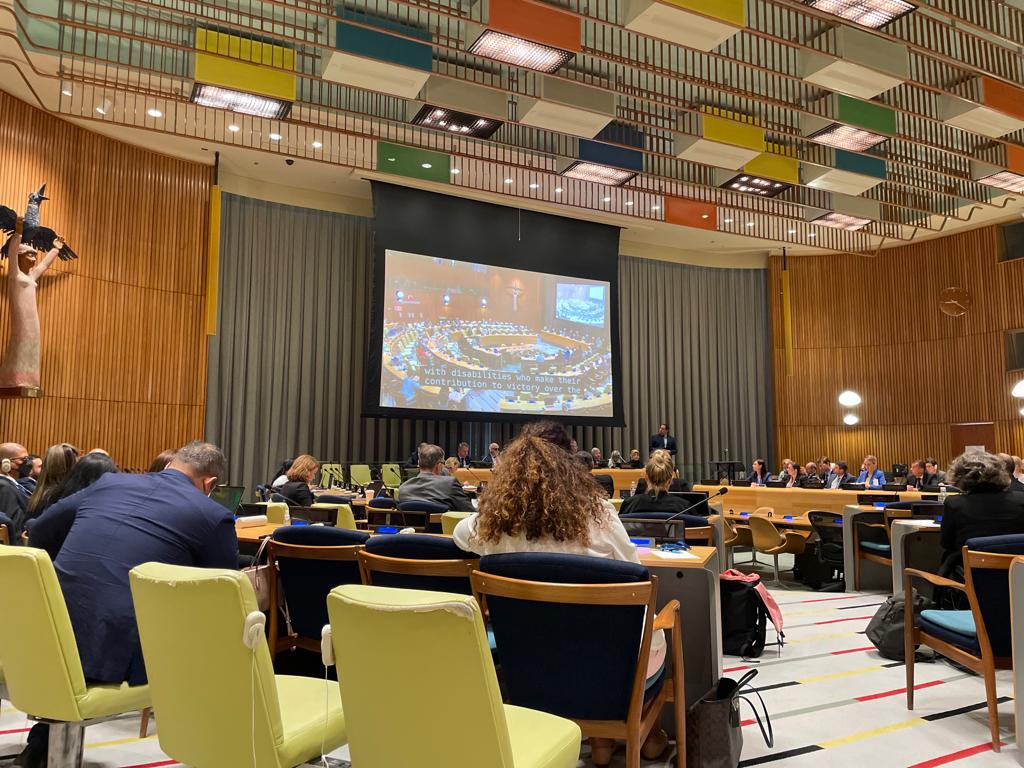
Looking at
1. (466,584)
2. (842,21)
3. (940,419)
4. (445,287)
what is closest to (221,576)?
(466,584)

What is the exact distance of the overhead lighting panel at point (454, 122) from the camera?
8.48 metres

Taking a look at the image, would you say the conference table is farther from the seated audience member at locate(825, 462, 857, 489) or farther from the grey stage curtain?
the grey stage curtain

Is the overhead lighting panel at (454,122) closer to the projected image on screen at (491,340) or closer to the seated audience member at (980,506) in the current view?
the projected image on screen at (491,340)

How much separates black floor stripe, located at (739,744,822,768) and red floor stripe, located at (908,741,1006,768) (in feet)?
1.14

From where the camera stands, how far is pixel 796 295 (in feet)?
55.8

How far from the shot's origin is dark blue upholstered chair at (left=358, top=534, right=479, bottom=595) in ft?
8.83

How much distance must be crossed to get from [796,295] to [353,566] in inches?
620

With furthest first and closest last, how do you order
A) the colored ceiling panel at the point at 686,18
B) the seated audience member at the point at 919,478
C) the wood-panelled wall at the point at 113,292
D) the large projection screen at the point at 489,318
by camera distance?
the large projection screen at the point at 489,318 → the seated audience member at the point at 919,478 → the wood-panelled wall at the point at 113,292 → the colored ceiling panel at the point at 686,18

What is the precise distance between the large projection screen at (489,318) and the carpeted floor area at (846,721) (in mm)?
8613

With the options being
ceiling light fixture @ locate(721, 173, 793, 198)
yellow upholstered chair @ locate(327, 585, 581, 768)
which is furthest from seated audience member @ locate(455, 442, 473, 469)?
yellow upholstered chair @ locate(327, 585, 581, 768)

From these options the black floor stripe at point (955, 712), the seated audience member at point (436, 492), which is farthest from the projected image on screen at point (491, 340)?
the black floor stripe at point (955, 712)

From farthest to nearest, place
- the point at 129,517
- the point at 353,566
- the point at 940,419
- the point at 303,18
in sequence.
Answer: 1. the point at 940,419
2. the point at 303,18
3. the point at 353,566
4. the point at 129,517

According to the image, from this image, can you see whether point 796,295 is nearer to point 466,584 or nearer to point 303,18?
point 303,18

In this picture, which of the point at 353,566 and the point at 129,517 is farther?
the point at 353,566
